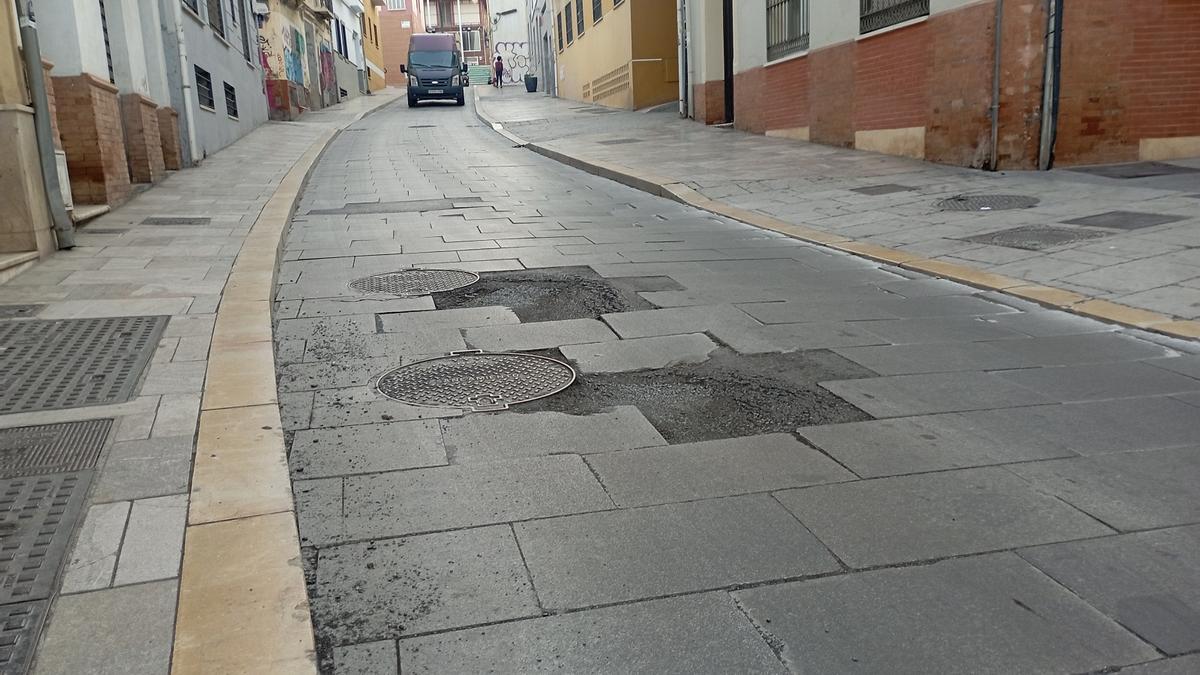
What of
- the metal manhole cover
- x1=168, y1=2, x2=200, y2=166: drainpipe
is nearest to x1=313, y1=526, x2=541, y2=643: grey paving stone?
the metal manhole cover

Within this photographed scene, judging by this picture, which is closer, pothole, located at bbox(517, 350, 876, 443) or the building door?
pothole, located at bbox(517, 350, 876, 443)

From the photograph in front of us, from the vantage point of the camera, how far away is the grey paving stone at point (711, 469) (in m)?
3.24

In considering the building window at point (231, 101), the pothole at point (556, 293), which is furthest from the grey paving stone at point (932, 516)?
the building window at point (231, 101)

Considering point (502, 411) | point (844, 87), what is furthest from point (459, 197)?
point (502, 411)

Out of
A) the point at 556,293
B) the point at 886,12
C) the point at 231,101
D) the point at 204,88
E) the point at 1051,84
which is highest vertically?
the point at 886,12

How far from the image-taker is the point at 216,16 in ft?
61.0

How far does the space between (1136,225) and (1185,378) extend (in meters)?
3.78

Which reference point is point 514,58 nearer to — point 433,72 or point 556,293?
point 433,72

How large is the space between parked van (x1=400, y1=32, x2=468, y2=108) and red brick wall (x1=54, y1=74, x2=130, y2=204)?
90.3 feet

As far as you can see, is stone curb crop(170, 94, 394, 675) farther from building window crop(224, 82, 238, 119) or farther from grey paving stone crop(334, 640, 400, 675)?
building window crop(224, 82, 238, 119)

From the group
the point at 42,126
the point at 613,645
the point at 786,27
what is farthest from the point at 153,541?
the point at 786,27

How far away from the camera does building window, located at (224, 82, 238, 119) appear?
751 inches

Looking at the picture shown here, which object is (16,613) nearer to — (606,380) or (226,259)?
(606,380)

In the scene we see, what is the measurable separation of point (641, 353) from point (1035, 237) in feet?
14.6
